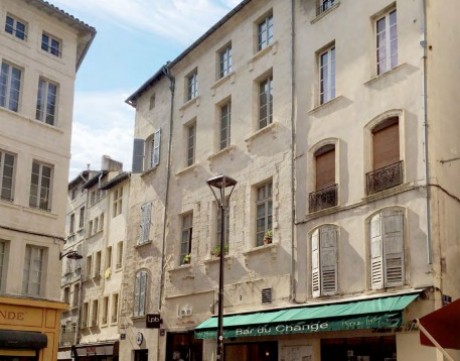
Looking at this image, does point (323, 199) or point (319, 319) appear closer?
point (319, 319)

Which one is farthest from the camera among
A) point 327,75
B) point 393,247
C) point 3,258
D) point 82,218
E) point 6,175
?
point 82,218

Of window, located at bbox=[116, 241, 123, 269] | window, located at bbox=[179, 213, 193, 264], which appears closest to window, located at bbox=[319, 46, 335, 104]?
window, located at bbox=[179, 213, 193, 264]

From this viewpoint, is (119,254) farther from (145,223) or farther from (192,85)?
(192,85)

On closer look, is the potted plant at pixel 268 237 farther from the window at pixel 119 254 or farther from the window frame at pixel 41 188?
the window at pixel 119 254

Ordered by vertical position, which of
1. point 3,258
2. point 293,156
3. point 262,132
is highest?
point 262,132

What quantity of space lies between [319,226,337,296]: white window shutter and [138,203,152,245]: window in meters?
9.03

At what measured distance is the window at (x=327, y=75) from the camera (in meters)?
16.5

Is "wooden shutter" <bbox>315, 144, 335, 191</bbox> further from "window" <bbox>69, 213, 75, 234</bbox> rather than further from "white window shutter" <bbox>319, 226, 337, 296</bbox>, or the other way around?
"window" <bbox>69, 213, 75, 234</bbox>

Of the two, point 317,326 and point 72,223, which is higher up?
point 72,223

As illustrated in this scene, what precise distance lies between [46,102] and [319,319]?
36.1 feet

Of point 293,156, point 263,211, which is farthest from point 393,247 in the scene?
point 263,211

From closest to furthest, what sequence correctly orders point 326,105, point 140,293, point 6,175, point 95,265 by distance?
point 326,105 → point 6,175 → point 140,293 → point 95,265

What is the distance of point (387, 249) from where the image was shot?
13.7 meters

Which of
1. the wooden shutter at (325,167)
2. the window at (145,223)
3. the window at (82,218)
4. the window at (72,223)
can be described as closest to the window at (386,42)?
the wooden shutter at (325,167)
